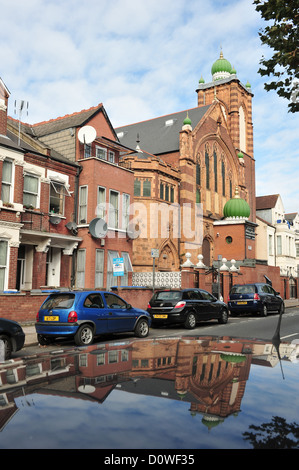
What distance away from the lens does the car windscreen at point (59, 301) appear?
11.9 metres

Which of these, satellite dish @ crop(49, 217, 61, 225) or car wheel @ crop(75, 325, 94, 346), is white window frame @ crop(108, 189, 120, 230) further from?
car wheel @ crop(75, 325, 94, 346)

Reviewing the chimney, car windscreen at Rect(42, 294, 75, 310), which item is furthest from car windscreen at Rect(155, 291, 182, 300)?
the chimney

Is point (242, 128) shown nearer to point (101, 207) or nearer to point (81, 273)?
point (101, 207)

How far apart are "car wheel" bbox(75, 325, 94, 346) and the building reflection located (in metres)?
7.14

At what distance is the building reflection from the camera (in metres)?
2.58

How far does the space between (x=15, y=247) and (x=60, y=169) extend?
5836 millimetres

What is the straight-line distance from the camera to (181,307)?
54.0 ft

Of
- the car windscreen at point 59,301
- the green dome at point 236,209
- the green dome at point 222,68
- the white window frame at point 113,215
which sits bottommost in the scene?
the car windscreen at point 59,301

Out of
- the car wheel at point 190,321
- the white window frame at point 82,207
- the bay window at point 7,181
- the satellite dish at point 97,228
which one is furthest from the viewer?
the white window frame at point 82,207

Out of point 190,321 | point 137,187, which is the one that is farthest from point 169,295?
point 137,187

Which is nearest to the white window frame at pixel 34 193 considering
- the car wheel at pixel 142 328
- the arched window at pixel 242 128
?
the car wheel at pixel 142 328

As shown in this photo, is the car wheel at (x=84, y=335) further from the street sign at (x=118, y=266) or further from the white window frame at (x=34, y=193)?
the white window frame at (x=34, y=193)

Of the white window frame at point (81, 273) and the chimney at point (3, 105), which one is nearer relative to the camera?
the chimney at point (3, 105)

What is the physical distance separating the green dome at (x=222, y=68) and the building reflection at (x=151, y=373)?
57.2 m
